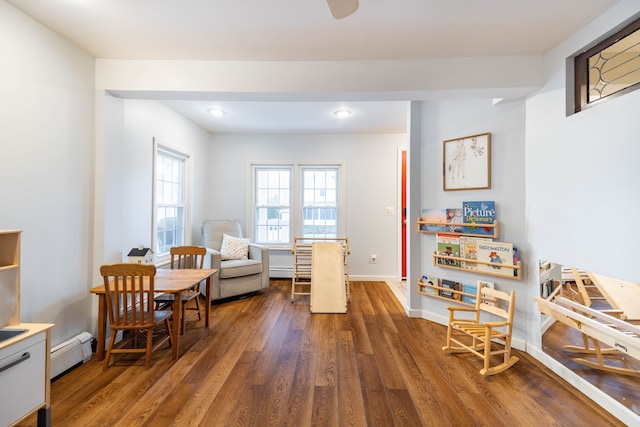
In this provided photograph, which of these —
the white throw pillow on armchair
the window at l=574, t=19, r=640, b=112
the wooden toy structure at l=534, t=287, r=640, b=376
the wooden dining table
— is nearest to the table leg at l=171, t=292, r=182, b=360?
the wooden dining table

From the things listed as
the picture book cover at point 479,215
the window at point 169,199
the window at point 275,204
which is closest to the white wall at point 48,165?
the window at point 169,199

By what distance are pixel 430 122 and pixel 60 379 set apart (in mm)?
4004

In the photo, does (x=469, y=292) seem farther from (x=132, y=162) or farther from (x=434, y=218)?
(x=132, y=162)

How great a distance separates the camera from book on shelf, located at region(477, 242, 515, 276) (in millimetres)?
2441

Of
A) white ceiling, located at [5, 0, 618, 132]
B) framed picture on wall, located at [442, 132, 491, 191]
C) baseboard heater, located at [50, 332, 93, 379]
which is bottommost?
baseboard heater, located at [50, 332, 93, 379]

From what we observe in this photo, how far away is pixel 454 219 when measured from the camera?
9.39 ft

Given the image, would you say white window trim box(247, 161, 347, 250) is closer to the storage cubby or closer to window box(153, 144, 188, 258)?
window box(153, 144, 188, 258)

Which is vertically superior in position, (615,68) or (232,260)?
(615,68)

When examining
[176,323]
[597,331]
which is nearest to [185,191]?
[176,323]

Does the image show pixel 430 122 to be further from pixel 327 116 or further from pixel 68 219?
pixel 68 219

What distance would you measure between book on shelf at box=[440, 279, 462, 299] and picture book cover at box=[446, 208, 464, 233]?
21.6 inches

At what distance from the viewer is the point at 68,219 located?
2145mm

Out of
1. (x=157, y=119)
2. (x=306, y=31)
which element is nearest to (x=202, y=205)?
(x=157, y=119)

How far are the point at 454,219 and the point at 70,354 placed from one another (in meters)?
3.54
